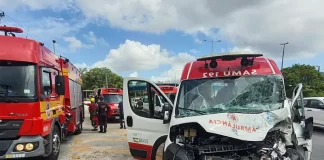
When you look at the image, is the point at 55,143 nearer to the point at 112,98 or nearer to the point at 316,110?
the point at 316,110

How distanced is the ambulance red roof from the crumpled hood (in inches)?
41.8

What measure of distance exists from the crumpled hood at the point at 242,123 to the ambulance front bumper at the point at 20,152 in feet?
12.4

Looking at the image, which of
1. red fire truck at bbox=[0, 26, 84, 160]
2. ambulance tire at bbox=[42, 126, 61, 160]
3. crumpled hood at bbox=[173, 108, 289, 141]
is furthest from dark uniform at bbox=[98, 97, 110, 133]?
crumpled hood at bbox=[173, 108, 289, 141]

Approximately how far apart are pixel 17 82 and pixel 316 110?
12221 millimetres

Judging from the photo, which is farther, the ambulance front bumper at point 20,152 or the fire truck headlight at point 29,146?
the fire truck headlight at point 29,146

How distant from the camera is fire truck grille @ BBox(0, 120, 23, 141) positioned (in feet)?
20.8

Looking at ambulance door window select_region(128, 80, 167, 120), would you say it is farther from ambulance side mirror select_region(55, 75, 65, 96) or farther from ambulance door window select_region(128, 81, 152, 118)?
ambulance side mirror select_region(55, 75, 65, 96)

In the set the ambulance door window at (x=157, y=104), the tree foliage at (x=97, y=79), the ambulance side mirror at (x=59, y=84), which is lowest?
the ambulance door window at (x=157, y=104)

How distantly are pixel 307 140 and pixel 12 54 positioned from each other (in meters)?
5.95

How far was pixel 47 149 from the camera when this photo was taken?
7172 mm

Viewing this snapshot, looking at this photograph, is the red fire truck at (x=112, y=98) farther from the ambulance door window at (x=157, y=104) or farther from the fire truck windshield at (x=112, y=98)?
the ambulance door window at (x=157, y=104)

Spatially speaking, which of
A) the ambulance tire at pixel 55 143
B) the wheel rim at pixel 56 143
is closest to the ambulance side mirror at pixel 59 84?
the ambulance tire at pixel 55 143

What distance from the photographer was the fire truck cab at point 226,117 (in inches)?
159

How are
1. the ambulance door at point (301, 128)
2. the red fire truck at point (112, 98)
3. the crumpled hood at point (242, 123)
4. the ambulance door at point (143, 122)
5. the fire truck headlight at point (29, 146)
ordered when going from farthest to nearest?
the red fire truck at point (112, 98) < the fire truck headlight at point (29, 146) < the ambulance door at point (143, 122) < the ambulance door at point (301, 128) < the crumpled hood at point (242, 123)
